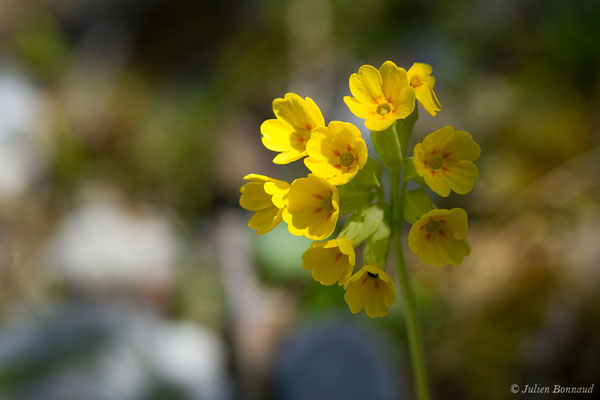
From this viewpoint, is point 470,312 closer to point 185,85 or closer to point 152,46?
point 185,85

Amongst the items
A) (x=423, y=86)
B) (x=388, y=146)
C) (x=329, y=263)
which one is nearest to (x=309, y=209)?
(x=329, y=263)

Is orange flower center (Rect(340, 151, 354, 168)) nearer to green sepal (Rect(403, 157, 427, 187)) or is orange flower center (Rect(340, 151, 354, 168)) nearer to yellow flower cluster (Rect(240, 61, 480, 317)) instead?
yellow flower cluster (Rect(240, 61, 480, 317))

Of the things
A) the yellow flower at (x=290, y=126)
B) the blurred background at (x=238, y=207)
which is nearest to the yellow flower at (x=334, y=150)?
the yellow flower at (x=290, y=126)

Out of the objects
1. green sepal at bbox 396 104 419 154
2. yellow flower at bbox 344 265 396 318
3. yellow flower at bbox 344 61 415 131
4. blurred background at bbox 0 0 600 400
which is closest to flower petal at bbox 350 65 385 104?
yellow flower at bbox 344 61 415 131

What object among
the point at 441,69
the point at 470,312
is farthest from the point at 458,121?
the point at 470,312

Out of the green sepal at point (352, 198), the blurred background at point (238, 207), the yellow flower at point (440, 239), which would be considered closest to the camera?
the yellow flower at point (440, 239)

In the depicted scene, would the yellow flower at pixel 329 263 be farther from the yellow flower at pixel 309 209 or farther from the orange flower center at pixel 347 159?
the orange flower center at pixel 347 159
